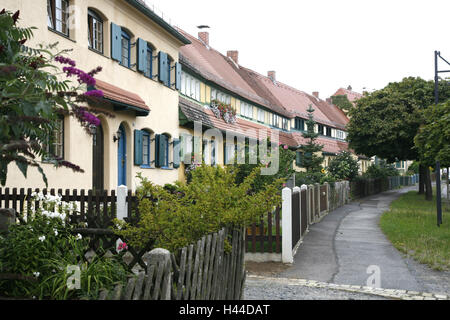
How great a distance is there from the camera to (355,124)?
3666 centimetres

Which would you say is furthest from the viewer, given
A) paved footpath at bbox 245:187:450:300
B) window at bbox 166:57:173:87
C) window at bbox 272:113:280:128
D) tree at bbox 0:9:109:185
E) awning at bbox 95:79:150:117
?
window at bbox 272:113:280:128

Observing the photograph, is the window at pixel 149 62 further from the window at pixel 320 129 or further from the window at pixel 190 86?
the window at pixel 320 129

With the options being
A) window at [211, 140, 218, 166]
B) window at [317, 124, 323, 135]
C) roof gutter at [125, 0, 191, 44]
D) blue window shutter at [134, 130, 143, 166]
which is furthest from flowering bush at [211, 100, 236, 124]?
window at [317, 124, 323, 135]

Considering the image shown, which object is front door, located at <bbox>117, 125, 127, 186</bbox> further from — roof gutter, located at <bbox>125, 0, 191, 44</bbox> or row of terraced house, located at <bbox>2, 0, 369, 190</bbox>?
roof gutter, located at <bbox>125, 0, 191, 44</bbox>

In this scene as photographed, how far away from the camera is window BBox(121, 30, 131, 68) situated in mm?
15579

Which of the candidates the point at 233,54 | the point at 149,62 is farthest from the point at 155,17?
the point at 233,54

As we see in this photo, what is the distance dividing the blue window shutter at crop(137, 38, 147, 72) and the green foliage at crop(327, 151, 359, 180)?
20.7 m

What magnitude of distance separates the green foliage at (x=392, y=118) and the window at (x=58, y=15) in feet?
84.6

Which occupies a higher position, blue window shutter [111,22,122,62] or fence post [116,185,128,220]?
blue window shutter [111,22,122,62]

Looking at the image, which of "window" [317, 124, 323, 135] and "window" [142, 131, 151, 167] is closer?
"window" [142, 131, 151, 167]

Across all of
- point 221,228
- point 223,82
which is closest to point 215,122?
point 223,82

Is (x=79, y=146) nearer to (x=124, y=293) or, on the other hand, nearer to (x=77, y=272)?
(x=77, y=272)

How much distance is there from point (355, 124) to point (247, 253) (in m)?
28.8

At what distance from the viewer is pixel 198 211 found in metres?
4.94
